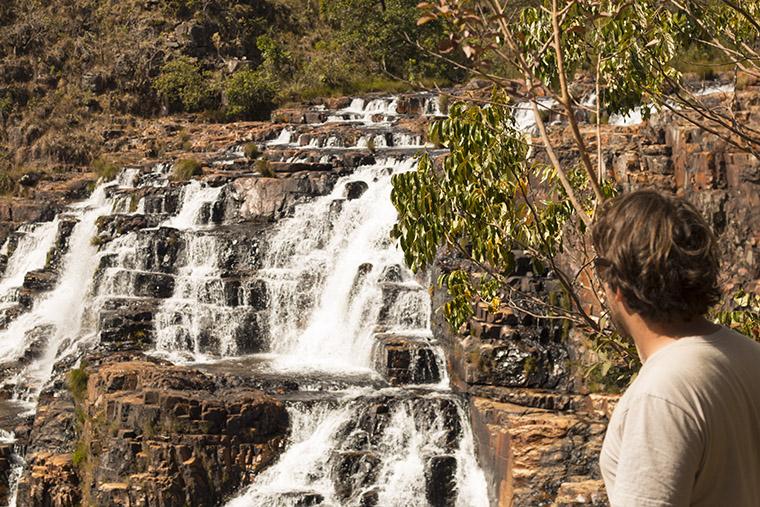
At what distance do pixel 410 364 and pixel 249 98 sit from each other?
18817 mm

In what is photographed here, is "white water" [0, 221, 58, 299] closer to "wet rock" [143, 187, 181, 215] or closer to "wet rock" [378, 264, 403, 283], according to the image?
"wet rock" [143, 187, 181, 215]

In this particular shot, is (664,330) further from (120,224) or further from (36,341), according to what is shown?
(120,224)

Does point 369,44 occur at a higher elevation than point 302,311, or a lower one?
higher

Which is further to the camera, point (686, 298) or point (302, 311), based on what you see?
point (302, 311)


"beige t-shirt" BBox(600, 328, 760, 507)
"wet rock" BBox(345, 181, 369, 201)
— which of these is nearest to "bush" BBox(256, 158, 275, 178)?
"wet rock" BBox(345, 181, 369, 201)

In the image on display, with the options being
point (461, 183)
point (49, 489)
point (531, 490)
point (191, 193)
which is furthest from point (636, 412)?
point (191, 193)

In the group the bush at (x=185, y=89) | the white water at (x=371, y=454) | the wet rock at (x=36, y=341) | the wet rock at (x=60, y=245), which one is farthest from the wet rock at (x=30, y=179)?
the white water at (x=371, y=454)

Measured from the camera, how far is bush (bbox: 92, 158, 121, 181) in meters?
29.6

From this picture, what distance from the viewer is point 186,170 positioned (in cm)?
2714

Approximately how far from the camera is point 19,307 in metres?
23.9

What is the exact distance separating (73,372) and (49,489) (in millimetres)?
2486

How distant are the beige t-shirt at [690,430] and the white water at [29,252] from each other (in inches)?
990

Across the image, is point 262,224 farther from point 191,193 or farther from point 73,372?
point 73,372

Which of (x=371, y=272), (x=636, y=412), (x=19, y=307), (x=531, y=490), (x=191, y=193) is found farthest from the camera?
(x=191, y=193)
